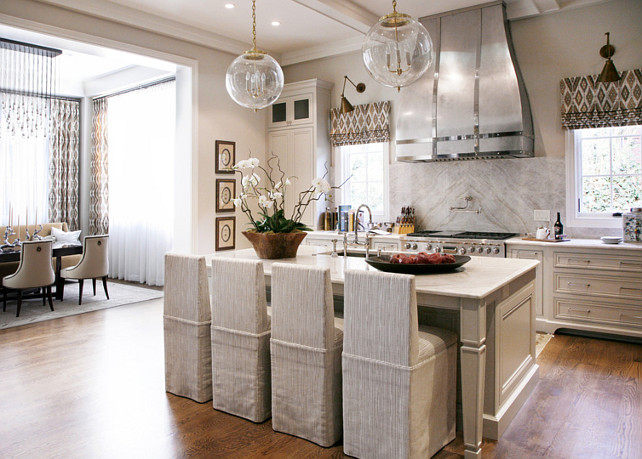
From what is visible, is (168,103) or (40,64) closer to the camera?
(40,64)

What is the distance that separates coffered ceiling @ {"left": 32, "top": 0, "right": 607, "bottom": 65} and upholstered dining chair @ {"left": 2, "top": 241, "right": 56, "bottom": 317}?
2.56 meters

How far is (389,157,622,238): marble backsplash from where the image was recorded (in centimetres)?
479

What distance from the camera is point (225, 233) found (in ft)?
19.9

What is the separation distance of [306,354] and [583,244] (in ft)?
9.55

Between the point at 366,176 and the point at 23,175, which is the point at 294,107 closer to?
the point at 366,176

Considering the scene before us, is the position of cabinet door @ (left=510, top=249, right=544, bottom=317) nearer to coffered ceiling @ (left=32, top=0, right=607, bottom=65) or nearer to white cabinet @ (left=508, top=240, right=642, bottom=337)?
white cabinet @ (left=508, top=240, right=642, bottom=337)

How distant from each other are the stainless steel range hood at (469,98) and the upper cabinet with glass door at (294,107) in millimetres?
1352

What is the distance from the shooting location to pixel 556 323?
4379 millimetres

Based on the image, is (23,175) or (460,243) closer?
(460,243)

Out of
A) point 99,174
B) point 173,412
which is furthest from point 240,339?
point 99,174

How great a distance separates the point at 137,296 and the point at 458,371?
4799 mm

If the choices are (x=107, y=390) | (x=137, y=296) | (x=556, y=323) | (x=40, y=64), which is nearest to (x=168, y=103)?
(x=40, y=64)

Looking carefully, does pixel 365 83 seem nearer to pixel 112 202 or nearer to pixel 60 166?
pixel 112 202

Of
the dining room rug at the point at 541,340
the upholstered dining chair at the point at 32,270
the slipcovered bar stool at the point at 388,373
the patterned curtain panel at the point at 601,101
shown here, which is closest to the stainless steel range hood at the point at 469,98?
the patterned curtain panel at the point at 601,101
